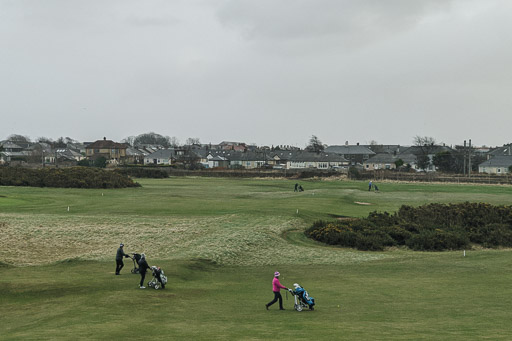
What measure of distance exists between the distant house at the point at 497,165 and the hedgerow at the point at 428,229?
128671 mm

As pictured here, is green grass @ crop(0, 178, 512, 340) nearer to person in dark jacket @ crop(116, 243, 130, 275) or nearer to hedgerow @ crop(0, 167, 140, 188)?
person in dark jacket @ crop(116, 243, 130, 275)

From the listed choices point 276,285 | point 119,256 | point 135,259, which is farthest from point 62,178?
point 276,285

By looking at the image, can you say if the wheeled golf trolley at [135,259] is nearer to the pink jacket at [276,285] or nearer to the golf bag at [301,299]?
the pink jacket at [276,285]

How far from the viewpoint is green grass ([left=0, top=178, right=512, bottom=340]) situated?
2075cm

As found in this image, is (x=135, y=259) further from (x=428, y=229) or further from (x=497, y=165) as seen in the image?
(x=497, y=165)

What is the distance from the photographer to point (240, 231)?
163 feet

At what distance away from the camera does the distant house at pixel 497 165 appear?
177m

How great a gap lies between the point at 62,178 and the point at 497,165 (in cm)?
12843

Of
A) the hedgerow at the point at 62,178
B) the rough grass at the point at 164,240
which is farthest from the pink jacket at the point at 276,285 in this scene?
the hedgerow at the point at 62,178

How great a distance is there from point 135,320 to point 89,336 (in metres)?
2.82

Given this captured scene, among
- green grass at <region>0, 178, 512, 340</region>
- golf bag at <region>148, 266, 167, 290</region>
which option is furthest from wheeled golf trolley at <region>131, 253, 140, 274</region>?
golf bag at <region>148, 266, 167, 290</region>

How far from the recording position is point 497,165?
17912cm

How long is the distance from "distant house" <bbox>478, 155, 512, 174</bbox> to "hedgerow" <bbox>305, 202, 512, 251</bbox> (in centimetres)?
12867

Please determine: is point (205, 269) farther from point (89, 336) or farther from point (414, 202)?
point (414, 202)
